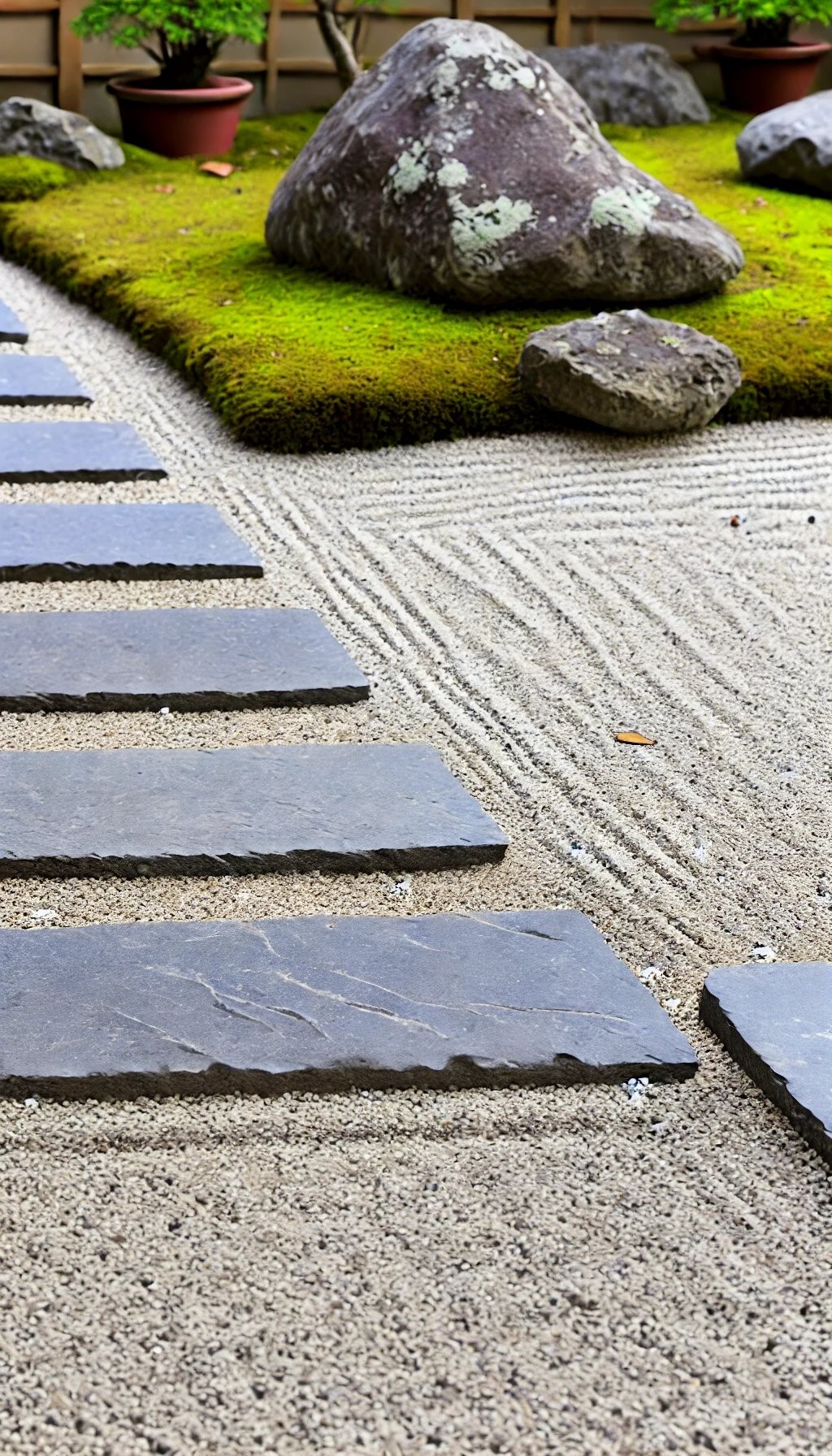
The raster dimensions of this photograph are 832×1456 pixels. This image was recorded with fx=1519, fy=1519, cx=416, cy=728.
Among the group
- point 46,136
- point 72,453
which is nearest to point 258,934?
point 72,453

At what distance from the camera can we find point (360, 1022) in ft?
5.22

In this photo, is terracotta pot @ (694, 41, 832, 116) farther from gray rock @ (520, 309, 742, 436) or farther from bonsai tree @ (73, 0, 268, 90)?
gray rock @ (520, 309, 742, 436)

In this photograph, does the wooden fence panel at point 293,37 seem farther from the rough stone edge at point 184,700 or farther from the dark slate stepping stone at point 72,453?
the rough stone edge at point 184,700

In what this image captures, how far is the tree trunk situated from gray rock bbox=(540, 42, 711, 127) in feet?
3.79

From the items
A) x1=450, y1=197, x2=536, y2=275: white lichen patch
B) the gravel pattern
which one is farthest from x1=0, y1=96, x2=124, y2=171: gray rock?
the gravel pattern

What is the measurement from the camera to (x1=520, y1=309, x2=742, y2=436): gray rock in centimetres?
353

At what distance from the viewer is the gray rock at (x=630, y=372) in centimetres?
353

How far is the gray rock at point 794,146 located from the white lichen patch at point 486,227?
224 centimetres

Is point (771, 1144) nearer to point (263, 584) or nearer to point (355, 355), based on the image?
point (263, 584)

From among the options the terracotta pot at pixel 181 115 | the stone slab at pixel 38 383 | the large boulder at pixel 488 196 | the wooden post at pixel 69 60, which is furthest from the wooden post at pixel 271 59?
the stone slab at pixel 38 383

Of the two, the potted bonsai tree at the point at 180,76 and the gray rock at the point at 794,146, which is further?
the potted bonsai tree at the point at 180,76

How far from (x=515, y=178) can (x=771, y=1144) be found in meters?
3.22

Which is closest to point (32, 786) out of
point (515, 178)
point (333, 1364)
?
point (333, 1364)

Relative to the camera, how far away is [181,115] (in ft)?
21.1
